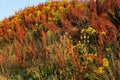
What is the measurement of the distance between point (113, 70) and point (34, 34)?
390cm

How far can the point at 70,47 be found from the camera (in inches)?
359

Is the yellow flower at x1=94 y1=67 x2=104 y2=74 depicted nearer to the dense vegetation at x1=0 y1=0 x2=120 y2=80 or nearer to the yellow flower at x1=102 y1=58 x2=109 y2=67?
the dense vegetation at x1=0 y1=0 x2=120 y2=80

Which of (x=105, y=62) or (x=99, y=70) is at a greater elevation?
(x=105, y=62)

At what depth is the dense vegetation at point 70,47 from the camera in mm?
8320

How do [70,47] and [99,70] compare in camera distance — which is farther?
[70,47]

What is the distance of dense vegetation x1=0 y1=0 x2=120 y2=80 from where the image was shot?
8.32 meters

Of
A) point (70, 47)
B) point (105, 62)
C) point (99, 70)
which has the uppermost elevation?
point (70, 47)

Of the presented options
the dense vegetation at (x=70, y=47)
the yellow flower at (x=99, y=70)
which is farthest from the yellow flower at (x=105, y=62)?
the yellow flower at (x=99, y=70)

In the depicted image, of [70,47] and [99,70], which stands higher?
[70,47]

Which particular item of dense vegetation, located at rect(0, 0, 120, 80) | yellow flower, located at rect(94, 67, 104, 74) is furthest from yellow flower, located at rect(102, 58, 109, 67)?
yellow flower, located at rect(94, 67, 104, 74)

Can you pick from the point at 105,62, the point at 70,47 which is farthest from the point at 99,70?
the point at 70,47

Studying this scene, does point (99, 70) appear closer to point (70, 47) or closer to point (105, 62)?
point (105, 62)

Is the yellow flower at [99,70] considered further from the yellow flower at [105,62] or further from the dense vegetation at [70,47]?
the yellow flower at [105,62]

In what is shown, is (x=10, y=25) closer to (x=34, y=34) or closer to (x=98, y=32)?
(x=34, y=34)
